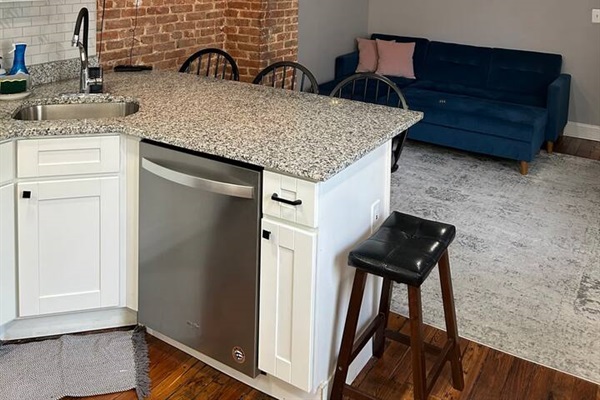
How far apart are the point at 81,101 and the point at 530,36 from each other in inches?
172

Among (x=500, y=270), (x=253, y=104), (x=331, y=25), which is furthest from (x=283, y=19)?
(x=500, y=270)

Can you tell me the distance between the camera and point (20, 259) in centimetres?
246

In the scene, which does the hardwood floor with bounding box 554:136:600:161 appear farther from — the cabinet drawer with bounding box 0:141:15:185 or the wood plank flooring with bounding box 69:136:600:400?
the cabinet drawer with bounding box 0:141:15:185

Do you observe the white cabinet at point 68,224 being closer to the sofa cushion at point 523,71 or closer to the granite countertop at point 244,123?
the granite countertop at point 244,123

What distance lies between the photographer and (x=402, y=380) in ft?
8.12

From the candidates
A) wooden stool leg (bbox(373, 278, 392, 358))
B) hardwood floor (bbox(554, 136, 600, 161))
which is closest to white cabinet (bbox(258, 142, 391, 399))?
wooden stool leg (bbox(373, 278, 392, 358))

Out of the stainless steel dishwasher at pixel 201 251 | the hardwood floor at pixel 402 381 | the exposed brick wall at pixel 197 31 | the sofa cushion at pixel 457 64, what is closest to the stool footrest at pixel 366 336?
the hardwood floor at pixel 402 381

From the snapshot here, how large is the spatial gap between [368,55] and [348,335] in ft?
15.1

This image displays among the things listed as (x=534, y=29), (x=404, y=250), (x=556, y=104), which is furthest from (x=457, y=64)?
(x=404, y=250)

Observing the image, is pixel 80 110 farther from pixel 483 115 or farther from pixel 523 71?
pixel 523 71

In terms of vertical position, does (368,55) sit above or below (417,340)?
above

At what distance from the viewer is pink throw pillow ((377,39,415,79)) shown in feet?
20.4

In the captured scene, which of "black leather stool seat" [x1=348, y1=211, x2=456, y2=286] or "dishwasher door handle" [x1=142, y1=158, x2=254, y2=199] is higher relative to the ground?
"dishwasher door handle" [x1=142, y1=158, x2=254, y2=199]

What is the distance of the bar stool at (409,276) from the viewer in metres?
2.07
